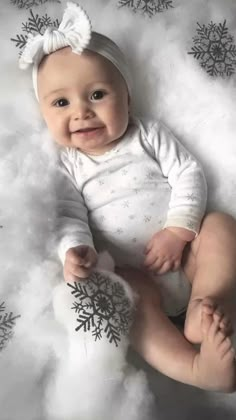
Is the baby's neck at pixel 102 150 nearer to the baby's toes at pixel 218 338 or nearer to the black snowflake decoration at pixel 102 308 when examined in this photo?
the black snowflake decoration at pixel 102 308

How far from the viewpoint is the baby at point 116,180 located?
777 mm

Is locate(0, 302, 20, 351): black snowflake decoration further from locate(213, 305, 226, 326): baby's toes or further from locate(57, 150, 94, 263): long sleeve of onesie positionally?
locate(213, 305, 226, 326): baby's toes

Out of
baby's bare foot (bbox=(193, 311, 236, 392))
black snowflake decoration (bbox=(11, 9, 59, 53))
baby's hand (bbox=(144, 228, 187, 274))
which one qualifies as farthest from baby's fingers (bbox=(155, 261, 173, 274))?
black snowflake decoration (bbox=(11, 9, 59, 53))

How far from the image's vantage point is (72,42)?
0.82m

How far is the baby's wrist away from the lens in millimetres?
819

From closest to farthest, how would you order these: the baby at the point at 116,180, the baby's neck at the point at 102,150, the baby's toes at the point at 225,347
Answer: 1. the baby's toes at the point at 225,347
2. the baby at the point at 116,180
3. the baby's neck at the point at 102,150

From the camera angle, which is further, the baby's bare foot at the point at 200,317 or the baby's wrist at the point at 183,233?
the baby's wrist at the point at 183,233

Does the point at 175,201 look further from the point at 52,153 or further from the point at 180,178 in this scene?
the point at 52,153

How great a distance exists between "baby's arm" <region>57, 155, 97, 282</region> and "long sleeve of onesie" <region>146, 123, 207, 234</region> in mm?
121

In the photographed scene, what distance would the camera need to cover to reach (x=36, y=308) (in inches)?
28.4

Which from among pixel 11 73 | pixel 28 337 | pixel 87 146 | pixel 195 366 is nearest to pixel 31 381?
pixel 28 337

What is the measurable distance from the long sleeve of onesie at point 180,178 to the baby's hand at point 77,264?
0.13 meters

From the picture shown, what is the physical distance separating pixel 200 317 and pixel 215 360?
2.3 inches

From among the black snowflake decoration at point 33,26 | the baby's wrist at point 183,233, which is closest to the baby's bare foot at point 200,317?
the baby's wrist at point 183,233
